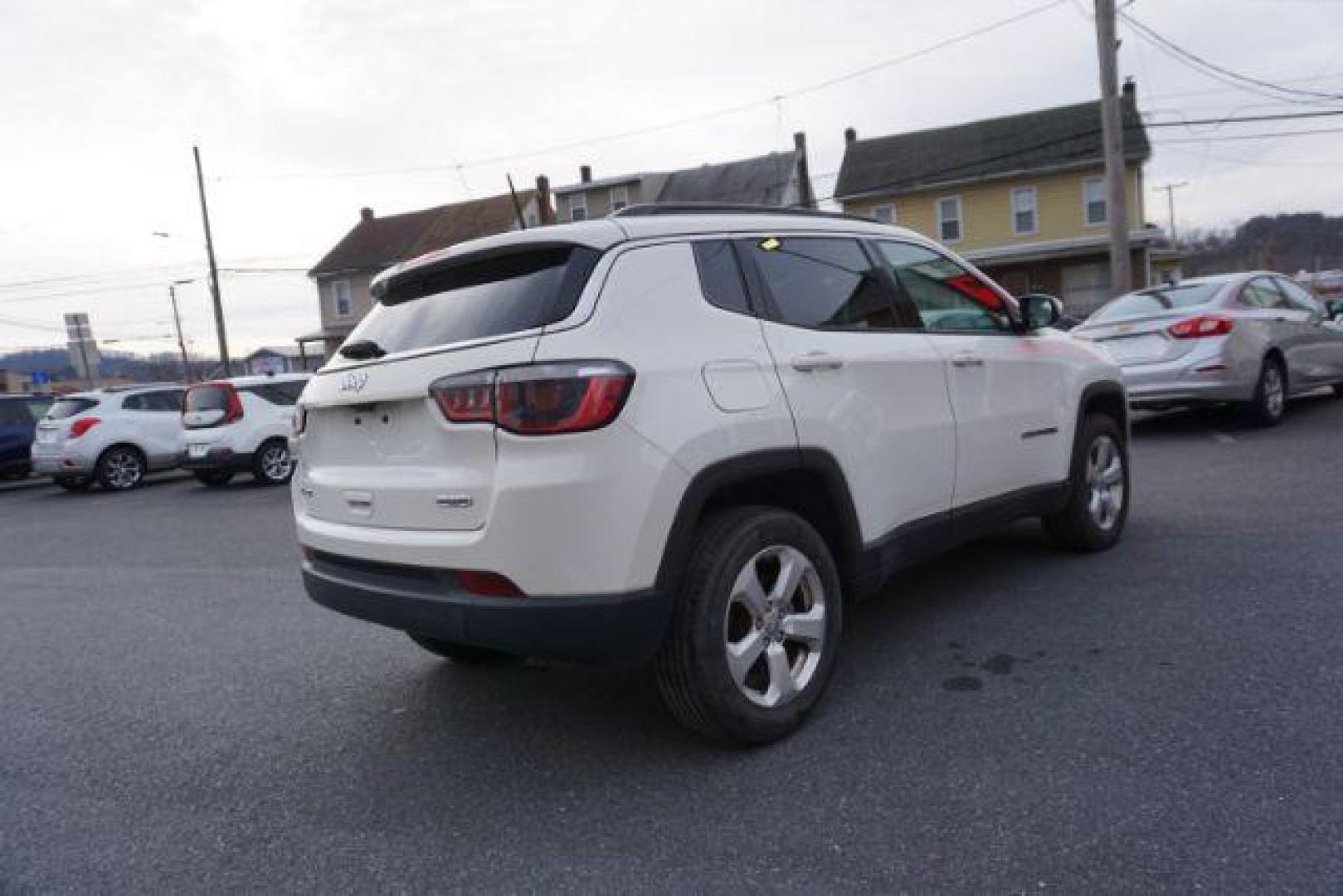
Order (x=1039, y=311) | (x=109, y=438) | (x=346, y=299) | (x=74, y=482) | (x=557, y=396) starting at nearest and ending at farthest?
(x=557, y=396) < (x=1039, y=311) < (x=109, y=438) < (x=74, y=482) < (x=346, y=299)

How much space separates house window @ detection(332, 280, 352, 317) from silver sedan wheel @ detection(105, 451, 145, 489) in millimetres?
26127

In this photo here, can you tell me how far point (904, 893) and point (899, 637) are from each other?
1865 mm

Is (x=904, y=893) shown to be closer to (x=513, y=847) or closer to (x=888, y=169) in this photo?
(x=513, y=847)

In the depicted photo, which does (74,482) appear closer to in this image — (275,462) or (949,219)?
(275,462)

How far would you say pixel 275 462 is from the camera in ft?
42.2

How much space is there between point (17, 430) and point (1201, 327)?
17.6 metres

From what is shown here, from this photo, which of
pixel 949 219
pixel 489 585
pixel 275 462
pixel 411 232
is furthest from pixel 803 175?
pixel 489 585

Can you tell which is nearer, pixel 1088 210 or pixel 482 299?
pixel 482 299

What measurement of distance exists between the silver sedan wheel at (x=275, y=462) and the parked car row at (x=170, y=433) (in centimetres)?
→ 1

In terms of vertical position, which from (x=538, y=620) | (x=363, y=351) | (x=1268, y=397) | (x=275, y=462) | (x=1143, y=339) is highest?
(x=363, y=351)

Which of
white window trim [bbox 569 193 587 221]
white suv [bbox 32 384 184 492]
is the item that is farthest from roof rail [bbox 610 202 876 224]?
white window trim [bbox 569 193 587 221]

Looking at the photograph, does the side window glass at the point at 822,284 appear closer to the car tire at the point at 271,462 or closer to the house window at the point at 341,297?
the car tire at the point at 271,462

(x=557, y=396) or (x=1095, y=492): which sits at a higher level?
(x=557, y=396)

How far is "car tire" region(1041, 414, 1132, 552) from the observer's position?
4.93 m
